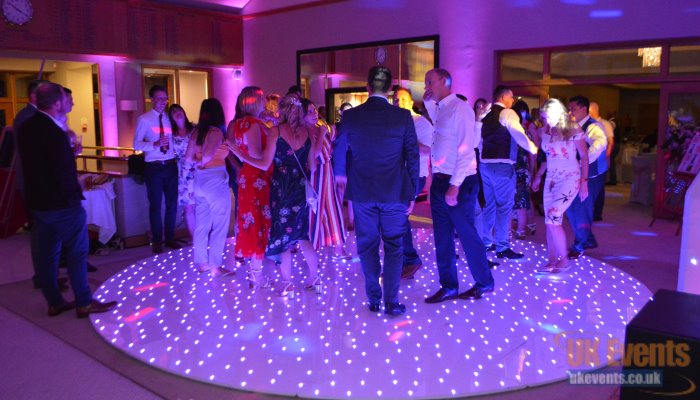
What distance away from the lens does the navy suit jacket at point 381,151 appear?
3609mm

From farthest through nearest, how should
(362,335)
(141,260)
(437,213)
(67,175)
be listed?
1. (141,260)
2. (437,213)
3. (67,175)
4. (362,335)

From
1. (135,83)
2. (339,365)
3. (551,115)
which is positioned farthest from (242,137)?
(135,83)

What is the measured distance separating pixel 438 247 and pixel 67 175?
2619 millimetres

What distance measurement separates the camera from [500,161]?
5281mm

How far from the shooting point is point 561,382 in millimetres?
2930

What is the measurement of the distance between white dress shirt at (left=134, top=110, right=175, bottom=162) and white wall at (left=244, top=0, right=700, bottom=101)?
534 cm

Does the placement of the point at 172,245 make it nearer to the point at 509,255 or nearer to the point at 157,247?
the point at 157,247

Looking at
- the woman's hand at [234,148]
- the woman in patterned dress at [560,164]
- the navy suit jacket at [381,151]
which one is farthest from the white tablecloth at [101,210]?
the woman in patterned dress at [560,164]

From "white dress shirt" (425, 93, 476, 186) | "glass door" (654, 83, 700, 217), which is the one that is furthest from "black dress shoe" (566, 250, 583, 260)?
"glass door" (654, 83, 700, 217)

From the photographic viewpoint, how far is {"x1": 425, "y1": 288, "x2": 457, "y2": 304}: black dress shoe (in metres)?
4.12

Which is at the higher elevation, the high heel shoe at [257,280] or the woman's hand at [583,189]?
the woman's hand at [583,189]

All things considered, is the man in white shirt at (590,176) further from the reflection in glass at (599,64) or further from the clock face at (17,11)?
the clock face at (17,11)

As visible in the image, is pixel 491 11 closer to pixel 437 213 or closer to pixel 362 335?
pixel 437 213

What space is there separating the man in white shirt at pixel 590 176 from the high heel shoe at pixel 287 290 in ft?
8.83
